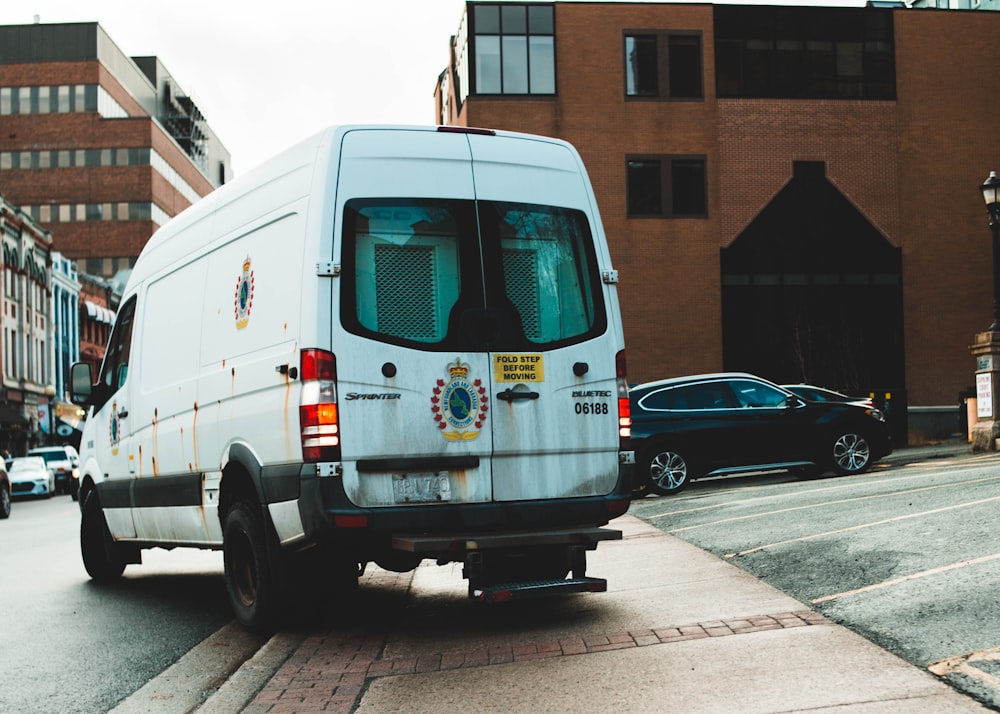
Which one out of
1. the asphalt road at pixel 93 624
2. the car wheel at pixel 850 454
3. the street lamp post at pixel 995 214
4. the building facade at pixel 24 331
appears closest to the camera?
the asphalt road at pixel 93 624

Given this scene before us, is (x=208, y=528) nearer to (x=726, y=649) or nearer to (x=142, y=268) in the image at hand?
(x=142, y=268)

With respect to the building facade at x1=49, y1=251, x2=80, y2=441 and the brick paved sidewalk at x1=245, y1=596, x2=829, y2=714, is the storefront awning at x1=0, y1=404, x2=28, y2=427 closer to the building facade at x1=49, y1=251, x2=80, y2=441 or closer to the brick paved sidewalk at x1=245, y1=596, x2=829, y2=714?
the building facade at x1=49, y1=251, x2=80, y2=441

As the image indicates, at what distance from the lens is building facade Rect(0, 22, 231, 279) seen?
3415 inches

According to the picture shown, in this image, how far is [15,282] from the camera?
59188 mm

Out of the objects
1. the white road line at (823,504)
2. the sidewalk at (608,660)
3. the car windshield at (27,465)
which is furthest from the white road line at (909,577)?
the car windshield at (27,465)

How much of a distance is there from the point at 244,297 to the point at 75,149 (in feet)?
281

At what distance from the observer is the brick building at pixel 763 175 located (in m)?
40.2

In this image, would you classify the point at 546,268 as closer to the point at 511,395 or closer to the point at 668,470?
the point at 511,395

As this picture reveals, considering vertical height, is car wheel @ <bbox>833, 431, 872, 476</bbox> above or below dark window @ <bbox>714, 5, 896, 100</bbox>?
below

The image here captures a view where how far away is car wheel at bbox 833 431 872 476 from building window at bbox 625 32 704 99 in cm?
2398

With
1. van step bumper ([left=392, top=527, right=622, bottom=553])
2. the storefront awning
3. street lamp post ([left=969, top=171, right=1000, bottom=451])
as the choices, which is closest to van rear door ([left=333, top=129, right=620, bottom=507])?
van step bumper ([left=392, top=527, right=622, bottom=553])

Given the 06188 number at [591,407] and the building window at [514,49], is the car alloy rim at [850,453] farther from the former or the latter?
the building window at [514,49]

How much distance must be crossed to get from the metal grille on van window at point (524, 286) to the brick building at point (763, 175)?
1276 inches

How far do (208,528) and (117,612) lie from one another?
1.47m
